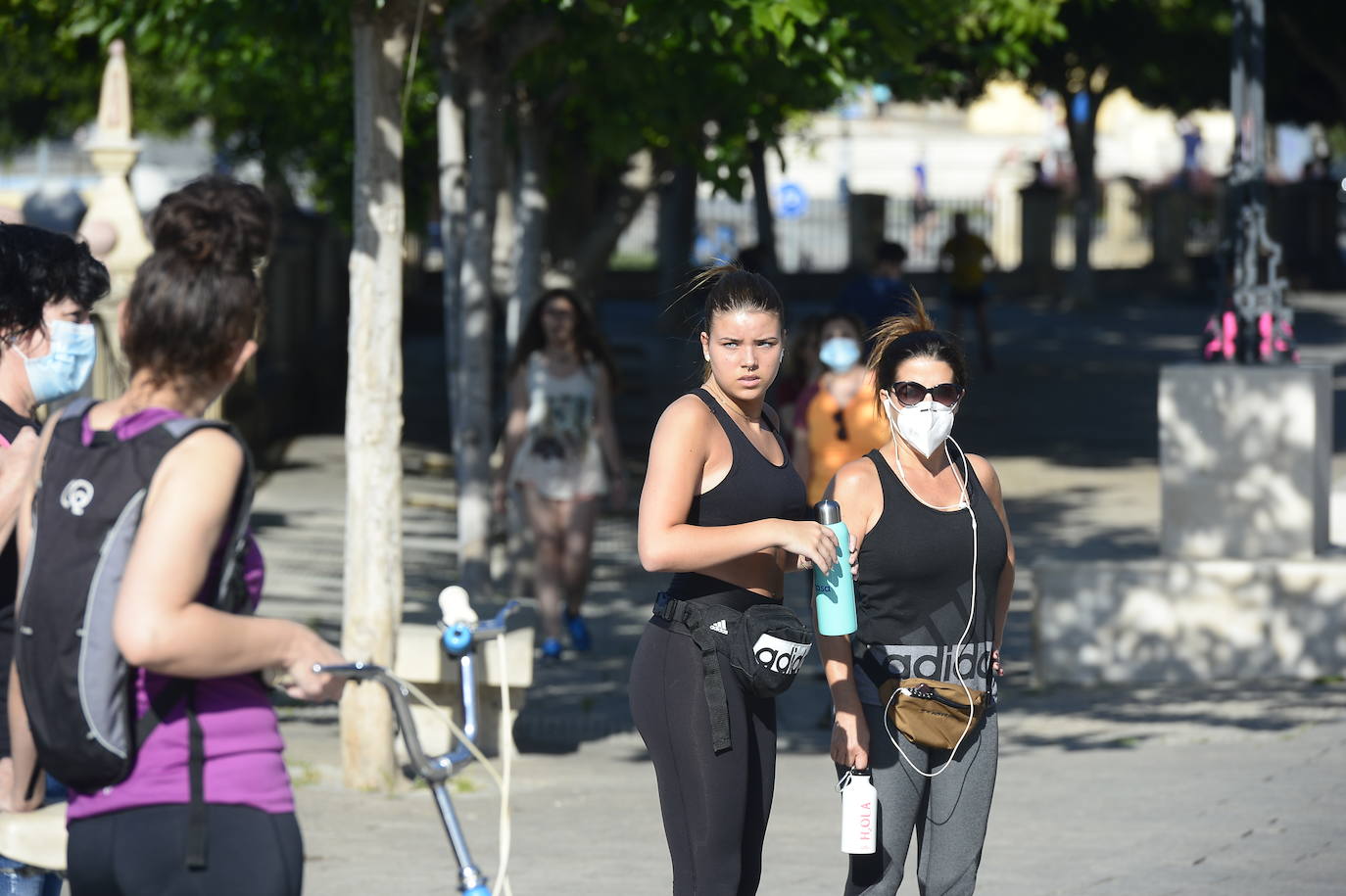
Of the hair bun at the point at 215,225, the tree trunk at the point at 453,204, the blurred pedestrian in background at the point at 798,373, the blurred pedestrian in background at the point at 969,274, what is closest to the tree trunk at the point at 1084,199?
the blurred pedestrian in background at the point at 969,274

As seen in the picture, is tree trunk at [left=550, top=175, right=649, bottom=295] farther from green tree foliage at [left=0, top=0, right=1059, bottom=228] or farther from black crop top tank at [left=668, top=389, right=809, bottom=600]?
black crop top tank at [left=668, top=389, right=809, bottom=600]

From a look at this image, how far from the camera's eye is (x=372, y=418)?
7430 millimetres

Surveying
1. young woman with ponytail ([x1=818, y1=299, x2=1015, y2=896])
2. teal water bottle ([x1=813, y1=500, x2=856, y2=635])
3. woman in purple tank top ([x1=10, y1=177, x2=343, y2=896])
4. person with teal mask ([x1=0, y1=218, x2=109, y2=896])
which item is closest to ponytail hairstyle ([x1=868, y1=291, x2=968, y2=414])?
young woman with ponytail ([x1=818, y1=299, x2=1015, y2=896])

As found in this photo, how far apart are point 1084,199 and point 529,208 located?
22.5m

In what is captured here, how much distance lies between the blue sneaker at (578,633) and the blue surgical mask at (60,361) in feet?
20.5

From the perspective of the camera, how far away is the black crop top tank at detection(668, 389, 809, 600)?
14.0 feet

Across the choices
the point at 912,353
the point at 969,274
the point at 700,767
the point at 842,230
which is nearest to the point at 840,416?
the point at 912,353

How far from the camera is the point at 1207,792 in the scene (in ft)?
23.7

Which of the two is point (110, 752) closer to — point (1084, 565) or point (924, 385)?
point (924, 385)

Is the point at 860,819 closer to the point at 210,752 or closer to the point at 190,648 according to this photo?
the point at 210,752

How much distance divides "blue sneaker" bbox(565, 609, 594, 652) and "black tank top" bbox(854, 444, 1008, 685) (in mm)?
5598

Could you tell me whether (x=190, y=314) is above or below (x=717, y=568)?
above

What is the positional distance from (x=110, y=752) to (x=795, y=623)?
1683 mm

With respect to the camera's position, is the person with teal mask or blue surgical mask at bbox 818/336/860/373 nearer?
Result: the person with teal mask
